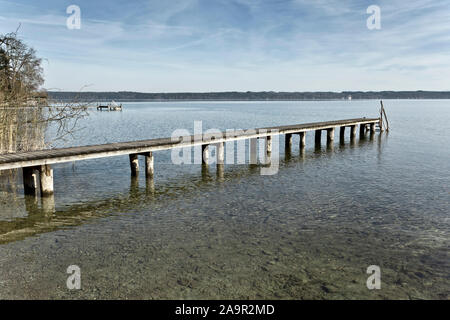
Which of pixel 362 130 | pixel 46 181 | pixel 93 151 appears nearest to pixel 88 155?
pixel 93 151

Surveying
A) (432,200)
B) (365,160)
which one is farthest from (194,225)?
(365,160)

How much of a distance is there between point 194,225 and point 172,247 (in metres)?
1.55

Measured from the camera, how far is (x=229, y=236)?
8.60 metres

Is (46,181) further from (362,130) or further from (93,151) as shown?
(362,130)

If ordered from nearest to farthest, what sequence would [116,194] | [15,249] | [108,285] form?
[108,285], [15,249], [116,194]

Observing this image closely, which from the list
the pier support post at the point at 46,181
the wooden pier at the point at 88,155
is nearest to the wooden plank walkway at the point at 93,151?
the wooden pier at the point at 88,155

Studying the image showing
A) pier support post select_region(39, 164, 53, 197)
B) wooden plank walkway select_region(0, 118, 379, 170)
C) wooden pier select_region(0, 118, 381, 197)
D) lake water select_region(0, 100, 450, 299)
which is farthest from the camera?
pier support post select_region(39, 164, 53, 197)

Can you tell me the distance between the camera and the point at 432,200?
38.7ft

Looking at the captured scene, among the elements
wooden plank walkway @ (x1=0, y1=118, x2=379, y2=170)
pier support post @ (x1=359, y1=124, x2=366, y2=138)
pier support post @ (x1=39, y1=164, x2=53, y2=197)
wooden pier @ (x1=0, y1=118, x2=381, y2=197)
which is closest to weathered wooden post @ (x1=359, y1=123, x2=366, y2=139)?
pier support post @ (x1=359, y1=124, x2=366, y2=138)

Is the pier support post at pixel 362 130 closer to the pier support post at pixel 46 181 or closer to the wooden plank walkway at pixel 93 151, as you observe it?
the wooden plank walkway at pixel 93 151

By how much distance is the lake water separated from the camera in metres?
6.28

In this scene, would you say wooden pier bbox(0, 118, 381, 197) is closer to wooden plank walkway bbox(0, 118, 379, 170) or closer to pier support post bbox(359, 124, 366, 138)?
wooden plank walkway bbox(0, 118, 379, 170)

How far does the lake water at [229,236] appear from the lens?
6277mm

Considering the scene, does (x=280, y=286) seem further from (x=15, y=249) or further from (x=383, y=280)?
(x=15, y=249)
